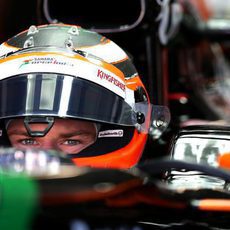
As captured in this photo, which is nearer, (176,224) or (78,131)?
(176,224)

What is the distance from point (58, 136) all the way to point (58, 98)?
0.37 feet

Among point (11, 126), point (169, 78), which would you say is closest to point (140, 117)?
point (11, 126)

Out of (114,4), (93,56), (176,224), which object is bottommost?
(176,224)

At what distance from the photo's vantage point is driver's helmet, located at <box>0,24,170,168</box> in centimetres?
163

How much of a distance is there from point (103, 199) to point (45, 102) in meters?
0.70

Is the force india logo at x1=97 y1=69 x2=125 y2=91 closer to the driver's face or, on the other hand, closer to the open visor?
the open visor

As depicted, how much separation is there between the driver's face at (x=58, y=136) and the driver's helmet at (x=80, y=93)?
20 millimetres

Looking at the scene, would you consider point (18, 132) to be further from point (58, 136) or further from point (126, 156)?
point (126, 156)

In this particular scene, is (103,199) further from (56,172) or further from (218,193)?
(218,193)

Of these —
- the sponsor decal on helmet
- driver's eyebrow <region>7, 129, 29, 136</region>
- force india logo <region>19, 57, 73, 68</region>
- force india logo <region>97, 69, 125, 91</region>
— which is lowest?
driver's eyebrow <region>7, 129, 29, 136</region>

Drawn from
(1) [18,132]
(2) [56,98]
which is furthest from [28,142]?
(2) [56,98]

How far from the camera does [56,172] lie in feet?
3.30

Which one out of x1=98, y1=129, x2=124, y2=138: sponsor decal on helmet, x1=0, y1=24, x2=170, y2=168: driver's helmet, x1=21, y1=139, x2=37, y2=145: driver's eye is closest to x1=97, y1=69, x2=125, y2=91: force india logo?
x1=0, y1=24, x2=170, y2=168: driver's helmet

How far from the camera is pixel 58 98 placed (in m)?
1.63
